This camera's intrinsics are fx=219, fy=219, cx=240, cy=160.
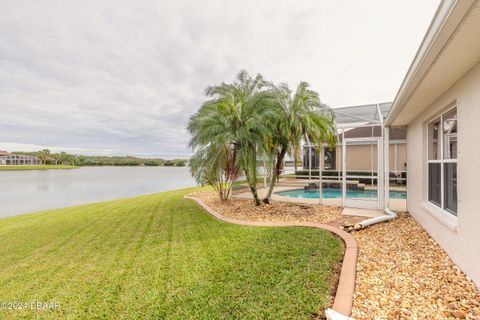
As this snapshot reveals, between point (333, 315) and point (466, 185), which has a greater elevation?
point (466, 185)

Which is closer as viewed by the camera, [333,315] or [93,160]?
[333,315]

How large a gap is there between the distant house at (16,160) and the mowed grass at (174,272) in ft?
256

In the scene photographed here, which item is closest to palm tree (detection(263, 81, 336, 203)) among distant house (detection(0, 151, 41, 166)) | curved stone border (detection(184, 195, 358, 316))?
curved stone border (detection(184, 195, 358, 316))

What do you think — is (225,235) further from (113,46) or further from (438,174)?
(113,46)

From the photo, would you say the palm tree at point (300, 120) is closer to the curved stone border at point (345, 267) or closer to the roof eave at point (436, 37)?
the curved stone border at point (345, 267)

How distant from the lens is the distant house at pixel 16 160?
60094mm

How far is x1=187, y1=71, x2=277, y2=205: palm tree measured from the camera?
8422 millimetres

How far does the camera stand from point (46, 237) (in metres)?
6.72

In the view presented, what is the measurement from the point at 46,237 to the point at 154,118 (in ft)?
95.9

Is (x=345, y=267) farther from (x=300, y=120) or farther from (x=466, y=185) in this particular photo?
(x=300, y=120)

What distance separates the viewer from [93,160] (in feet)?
230

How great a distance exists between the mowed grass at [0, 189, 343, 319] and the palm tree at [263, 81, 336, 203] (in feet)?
13.6

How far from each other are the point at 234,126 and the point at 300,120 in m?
2.69

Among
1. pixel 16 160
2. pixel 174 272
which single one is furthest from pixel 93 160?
pixel 174 272
